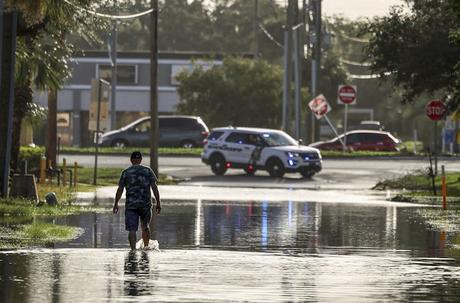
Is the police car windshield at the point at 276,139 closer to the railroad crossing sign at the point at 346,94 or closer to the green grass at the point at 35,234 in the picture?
the railroad crossing sign at the point at 346,94

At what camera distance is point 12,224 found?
2912 centimetres

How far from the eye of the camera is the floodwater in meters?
17.4

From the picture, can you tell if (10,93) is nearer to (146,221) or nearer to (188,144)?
(146,221)

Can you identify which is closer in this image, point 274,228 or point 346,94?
point 274,228

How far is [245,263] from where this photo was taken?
21.6 metres

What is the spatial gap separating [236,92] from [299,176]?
3022 cm

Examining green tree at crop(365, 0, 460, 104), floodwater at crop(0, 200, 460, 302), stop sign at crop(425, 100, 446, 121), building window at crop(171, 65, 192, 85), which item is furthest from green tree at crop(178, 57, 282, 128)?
floodwater at crop(0, 200, 460, 302)

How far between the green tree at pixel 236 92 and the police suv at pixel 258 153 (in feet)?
98.6

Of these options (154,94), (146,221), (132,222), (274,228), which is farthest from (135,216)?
(154,94)

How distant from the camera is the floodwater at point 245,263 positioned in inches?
684

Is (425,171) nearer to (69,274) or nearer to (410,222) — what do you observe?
(410,222)

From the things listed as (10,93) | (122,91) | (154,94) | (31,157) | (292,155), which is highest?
(122,91)

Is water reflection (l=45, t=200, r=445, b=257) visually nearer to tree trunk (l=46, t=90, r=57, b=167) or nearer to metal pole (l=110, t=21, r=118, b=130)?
tree trunk (l=46, t=90, r=57, b=167)

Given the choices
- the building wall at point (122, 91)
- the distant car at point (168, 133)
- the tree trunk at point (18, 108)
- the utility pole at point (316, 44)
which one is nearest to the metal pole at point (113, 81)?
the building wall at point (122, 91)
